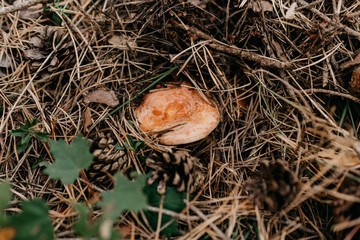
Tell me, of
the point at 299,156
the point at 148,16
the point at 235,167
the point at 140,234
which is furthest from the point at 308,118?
the point at 148,16

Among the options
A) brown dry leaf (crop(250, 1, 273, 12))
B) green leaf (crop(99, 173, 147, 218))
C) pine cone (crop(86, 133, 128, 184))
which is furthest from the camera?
brown dry leaf (crop(250, 1, 273, 12))

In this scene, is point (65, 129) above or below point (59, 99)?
below

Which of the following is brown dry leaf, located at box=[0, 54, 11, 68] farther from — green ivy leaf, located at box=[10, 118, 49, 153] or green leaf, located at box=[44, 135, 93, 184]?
green leaf, located at box=[44, 135, 93, 184]

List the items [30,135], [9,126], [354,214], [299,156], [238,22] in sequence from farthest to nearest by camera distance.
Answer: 1. [238,22]
2. [9,126]
3. [30,135]
4. [299,156]
5. [354,214]

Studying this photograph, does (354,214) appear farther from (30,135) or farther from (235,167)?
(30,135)

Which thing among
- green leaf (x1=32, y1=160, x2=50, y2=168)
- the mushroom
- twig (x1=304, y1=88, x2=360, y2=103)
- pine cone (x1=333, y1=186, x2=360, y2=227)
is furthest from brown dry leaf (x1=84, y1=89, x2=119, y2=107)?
pine cone (x1=333, y1=186, x2=360, y2=227)

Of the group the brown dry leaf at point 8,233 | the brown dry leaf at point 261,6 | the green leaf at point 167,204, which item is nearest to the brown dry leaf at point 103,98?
the green leaf at point 167,204

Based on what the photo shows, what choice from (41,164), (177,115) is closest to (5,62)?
(41,164)
